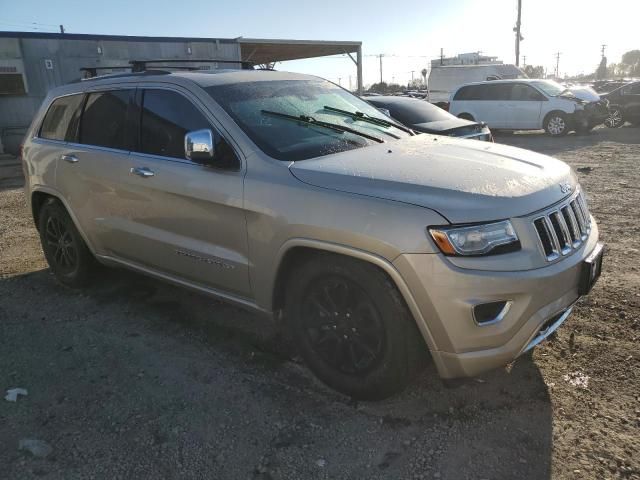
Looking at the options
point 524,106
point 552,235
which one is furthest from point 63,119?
point 524,106

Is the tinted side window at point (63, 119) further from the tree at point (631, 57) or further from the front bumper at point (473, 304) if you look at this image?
the tree at point (631, 57)

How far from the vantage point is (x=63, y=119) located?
Answer: 15.2 feet

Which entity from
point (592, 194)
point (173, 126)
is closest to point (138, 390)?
point (173, 126)

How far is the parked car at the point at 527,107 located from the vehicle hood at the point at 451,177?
14013 millimetres

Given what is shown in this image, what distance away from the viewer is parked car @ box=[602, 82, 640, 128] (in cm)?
1745

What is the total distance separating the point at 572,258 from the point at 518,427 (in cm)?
89

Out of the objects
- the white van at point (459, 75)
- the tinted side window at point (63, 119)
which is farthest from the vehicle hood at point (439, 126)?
the white van at point (459, 75)

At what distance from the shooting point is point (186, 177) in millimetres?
3416

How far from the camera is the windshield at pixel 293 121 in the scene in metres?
3.26

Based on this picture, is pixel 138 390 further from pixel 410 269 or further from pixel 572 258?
pixel 572 258

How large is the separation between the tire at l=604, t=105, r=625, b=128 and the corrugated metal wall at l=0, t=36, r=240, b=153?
52.8 feet

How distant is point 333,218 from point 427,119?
661 centimetres

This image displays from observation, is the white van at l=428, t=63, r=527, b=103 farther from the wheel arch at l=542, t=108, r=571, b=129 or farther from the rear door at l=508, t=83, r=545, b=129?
the wheel arch at l=542, t=108, r=571, b=129

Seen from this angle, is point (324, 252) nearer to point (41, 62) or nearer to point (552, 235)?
point (552, 235)
